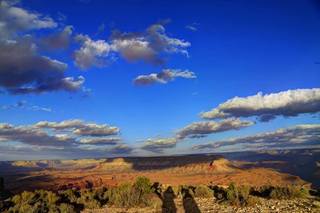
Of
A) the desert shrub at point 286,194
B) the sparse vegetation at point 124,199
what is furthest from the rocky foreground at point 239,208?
the desert shrub at point 286,194

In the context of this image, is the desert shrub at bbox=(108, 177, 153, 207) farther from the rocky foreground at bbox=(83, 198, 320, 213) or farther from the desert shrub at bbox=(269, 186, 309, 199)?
the desert shrub at bbox=(269, 186, 309, 199)

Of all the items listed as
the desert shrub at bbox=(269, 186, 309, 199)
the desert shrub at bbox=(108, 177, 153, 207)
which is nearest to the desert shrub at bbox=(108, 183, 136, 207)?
the desert shrub at bbox=(108, 177, 153, 207)

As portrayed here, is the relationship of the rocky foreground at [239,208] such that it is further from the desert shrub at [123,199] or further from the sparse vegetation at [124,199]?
the desert shrub at [123,199]

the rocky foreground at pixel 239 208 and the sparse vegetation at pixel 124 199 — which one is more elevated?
the sparse vegetation at pixel 124 199

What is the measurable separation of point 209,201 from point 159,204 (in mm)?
4141

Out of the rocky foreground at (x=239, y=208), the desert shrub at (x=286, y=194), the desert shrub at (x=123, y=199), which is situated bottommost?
the rocky foreground at (x=239, y=208)

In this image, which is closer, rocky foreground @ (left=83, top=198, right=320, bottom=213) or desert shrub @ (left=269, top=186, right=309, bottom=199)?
rocky foreground @ (left=83, top=198, right=320, bottom=213)

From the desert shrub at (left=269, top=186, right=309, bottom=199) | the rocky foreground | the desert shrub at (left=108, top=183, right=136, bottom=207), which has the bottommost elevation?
the rocky foreground

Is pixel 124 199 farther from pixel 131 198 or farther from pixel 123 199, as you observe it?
pixel 131 198

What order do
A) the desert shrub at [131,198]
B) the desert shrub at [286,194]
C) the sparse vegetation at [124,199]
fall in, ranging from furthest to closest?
the desert shrub at [286,194]
the desert shrub at [131,198]
the sparse vegetation at [124,199]

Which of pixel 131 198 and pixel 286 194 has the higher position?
pixel 131 198

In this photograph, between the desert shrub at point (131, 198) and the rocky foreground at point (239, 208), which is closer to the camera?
the rocky foreground at point (239, 208)

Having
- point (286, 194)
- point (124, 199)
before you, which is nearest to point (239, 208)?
point (286, 194)

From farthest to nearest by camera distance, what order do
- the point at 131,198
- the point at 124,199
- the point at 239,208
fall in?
the point at 124,199 → the point at 131,198 → the point at 239,208
